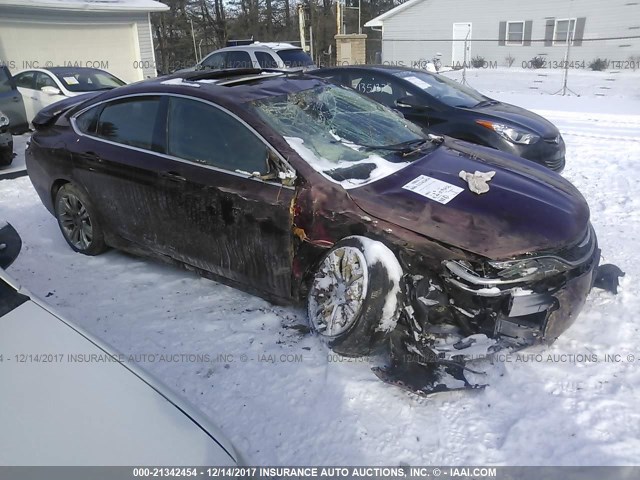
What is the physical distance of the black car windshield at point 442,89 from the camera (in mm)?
6527

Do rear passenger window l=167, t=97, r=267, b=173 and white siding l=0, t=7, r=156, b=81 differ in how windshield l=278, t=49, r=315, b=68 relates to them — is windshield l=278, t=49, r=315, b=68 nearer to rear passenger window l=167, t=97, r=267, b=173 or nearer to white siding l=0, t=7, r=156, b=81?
white siding l=0, t=7, r=156, b=81

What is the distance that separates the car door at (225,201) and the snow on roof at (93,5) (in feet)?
43.5

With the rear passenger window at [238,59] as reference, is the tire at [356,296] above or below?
below

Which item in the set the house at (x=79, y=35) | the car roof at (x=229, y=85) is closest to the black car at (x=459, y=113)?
the car roof at (x=229, y=85)

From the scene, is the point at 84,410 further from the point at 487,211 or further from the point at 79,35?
the point at 79,35

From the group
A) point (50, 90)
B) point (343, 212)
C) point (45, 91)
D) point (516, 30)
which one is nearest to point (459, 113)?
→ point (343, 212)

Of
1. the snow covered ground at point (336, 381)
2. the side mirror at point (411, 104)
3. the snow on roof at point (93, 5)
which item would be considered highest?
the snow on roof at point (93, 5)

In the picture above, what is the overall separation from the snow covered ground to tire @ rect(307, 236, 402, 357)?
0.62 ft

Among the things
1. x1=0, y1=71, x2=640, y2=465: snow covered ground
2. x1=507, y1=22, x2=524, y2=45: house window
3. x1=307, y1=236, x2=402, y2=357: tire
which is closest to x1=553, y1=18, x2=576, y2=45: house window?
x1=507, y1=22, x2=524, y2=45: house window

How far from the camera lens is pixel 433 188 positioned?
122 inches

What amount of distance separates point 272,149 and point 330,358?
1.33 m

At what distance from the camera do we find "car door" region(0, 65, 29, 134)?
9.47 metres

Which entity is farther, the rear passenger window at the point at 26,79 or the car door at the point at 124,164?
the rear passenger window at the point at 26,79

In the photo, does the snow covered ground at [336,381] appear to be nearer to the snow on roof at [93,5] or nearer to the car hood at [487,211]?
the car hood at [487,211]
